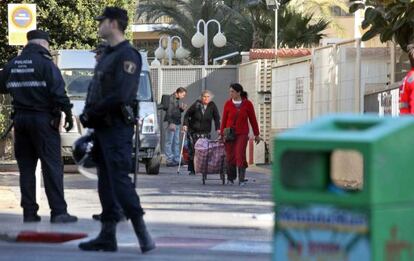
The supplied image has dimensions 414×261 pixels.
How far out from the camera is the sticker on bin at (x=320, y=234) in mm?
3908

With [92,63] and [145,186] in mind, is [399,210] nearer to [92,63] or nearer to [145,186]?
[145,186]

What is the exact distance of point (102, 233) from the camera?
8156 mm

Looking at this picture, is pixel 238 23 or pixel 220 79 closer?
pixel 220 79

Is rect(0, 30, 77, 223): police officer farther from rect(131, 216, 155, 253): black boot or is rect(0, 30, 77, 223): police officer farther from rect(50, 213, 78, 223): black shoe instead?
rect(131, 216, 155, 253): black boot

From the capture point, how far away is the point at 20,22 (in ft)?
42.2

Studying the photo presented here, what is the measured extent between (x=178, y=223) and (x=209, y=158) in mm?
7506

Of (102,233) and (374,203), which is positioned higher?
(374,203)

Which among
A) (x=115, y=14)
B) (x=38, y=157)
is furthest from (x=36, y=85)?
(x=115, y=14)

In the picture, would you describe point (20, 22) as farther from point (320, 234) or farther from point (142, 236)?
point (320, 234)

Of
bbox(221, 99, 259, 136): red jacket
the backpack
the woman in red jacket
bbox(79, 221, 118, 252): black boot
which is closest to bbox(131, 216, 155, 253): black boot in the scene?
bbox(79, 221, 118, 252): black boot

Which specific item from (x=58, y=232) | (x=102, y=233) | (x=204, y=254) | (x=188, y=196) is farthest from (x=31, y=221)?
(x=188, y=196)

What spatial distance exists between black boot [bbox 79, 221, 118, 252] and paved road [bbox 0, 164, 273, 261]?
9 centimetres

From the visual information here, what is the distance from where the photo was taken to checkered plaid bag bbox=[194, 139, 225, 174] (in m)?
17.6

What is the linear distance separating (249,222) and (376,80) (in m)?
9.52
